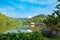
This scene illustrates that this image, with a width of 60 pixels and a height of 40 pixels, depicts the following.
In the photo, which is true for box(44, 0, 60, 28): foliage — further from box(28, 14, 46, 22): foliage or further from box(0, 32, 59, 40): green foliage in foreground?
box(0, 32, 59, 40): green foliage in foreground

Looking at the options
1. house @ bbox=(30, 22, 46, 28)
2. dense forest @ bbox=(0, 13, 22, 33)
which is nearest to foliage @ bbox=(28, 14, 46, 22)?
house @ bbox=(30, 22, 46, 28)

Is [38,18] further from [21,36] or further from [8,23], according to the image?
[21,36]

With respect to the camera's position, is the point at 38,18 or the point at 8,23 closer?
the point at 38,18

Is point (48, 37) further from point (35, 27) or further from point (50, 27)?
point (35, 27)

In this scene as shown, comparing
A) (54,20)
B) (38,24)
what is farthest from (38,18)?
(54,20)

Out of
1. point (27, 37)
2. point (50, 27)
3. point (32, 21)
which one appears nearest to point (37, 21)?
point (32, 21)

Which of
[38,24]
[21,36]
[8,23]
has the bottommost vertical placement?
[21,36]

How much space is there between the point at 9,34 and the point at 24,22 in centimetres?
138

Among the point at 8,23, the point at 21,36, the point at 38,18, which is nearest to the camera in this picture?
the point at 21,36

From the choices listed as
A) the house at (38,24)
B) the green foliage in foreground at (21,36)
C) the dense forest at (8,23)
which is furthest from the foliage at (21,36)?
the dense forest at (8,23)

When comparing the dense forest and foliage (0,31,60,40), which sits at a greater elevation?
the dense forest

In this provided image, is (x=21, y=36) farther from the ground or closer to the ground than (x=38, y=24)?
closer to the ground

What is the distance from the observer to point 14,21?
5410 millimetres

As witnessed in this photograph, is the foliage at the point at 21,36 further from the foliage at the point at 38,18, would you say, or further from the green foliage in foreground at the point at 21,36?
the foliage at the point at 38,18
